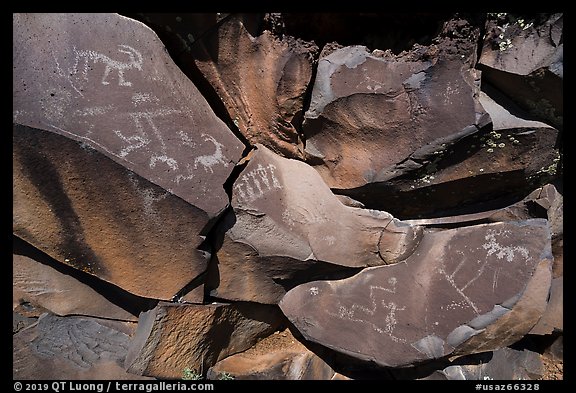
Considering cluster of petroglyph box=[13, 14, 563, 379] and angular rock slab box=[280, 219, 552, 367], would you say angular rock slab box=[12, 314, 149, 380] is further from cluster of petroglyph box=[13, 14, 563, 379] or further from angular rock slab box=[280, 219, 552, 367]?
angular rock slab box=[280, 219, 552, 367]

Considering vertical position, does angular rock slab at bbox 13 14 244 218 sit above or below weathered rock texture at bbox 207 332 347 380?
→ above

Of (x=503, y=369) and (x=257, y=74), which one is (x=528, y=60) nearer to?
(x=257, y=74)

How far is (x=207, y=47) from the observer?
187 cm

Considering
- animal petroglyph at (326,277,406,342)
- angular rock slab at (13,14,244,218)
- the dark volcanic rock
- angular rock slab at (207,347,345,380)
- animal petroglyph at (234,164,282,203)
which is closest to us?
angular rock slab at (13,14,244,218)

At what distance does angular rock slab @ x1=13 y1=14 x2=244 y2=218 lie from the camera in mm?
1612

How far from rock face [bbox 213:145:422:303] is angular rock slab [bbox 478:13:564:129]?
2.68 feet

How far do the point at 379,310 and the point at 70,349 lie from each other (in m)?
1.65

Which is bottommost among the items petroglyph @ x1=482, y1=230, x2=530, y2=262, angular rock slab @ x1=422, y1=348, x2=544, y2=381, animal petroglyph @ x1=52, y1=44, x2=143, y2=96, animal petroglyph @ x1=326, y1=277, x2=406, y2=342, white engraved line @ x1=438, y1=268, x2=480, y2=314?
angular rock slab @ x1=422, y1=348, x2=544, y2=381

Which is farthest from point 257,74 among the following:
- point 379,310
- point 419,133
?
point 379,310

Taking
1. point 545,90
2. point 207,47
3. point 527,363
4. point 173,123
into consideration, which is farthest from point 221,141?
point 527,363

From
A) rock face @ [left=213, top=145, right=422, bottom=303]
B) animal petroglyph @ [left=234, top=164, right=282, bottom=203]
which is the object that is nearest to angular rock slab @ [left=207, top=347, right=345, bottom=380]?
rock face @ [left=213, top=145, right=422, bottom=303]

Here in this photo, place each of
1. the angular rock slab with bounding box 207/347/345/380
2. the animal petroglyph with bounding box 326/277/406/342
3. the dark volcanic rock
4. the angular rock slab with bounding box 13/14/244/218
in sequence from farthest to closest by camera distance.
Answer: the angular rock slab with bounding box 207/347/345/380 < the animal petroglyph with bounding box 326/277/406/342 < the dark volcanic rock < the angular rock slab with bounding box 13/14/244/218

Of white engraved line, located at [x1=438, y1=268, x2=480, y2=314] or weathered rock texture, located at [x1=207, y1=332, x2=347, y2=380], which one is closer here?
white engraved line, located at [x1=438, y1=268, x2=480, y2=314]

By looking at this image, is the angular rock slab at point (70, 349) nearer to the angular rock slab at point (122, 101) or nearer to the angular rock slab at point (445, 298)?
the angular rock slab at point (122, 101)
